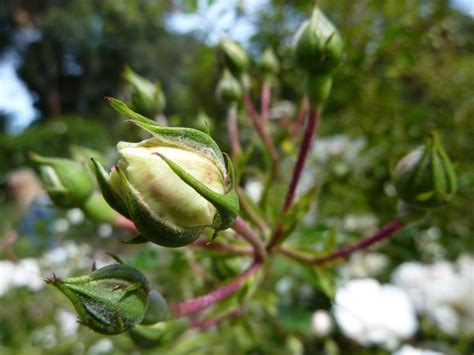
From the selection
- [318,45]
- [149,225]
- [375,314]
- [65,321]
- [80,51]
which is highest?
[318,45]

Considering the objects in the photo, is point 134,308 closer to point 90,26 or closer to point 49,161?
point 49,161

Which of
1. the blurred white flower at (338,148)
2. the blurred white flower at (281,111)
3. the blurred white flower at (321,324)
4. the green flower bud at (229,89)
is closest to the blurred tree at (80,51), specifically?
the blurred white flower at (281,111)

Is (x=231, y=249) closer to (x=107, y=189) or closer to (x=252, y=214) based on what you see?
(x=252, y=214)

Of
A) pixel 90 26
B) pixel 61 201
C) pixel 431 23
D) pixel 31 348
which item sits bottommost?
pixel 90 26

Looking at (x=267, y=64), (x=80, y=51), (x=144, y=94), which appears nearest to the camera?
(x=144, y=94)

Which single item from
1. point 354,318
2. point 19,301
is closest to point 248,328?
point 354,318

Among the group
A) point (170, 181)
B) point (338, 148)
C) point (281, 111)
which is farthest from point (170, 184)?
point (281, 111)
